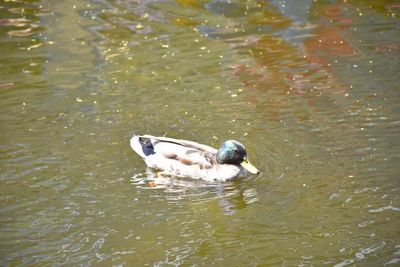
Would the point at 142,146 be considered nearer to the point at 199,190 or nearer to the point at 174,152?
the point at 174,152

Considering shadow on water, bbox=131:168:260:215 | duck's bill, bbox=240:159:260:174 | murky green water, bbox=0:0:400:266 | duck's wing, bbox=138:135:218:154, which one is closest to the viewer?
murky green water, bbox=0:0:400:266

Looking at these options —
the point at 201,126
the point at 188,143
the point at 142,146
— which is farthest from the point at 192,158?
the point at 201,126

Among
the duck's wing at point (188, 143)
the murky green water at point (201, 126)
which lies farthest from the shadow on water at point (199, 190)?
the duck's wing at point (188, 143)

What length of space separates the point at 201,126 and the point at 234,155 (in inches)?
66.3

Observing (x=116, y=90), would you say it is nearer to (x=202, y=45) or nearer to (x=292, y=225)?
(x=202, y=45)

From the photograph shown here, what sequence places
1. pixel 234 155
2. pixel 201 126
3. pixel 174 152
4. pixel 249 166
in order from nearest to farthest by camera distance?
pixel 249 166 → pixel 234 155 → pixel 174 152 → pixel 201 126

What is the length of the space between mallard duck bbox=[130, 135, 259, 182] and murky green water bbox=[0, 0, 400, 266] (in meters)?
0.19

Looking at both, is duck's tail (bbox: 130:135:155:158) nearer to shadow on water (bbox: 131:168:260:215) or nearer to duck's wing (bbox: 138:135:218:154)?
duck's wing (bbox: 138:135:218:154)

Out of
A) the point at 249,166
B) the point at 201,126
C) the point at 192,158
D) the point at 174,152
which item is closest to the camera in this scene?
the point at 249,166

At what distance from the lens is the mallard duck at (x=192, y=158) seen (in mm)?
10773

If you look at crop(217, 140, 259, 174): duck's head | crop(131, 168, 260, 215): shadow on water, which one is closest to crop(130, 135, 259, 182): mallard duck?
crop(217, 140, 259, 174): duck's head

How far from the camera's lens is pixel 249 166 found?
10.6 m

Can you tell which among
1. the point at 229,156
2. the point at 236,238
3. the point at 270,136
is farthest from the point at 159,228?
the point at 270,136

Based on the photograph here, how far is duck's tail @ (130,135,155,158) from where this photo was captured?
11180 millimetres
